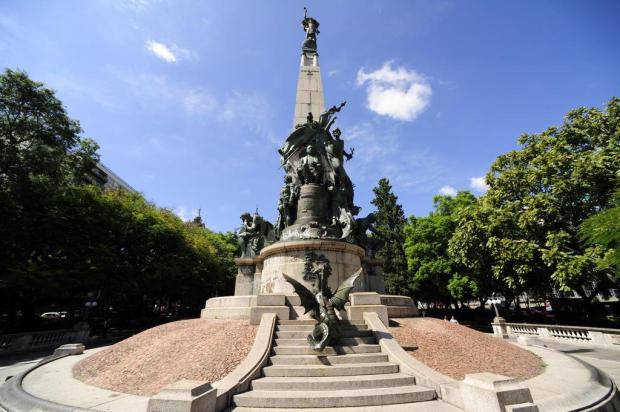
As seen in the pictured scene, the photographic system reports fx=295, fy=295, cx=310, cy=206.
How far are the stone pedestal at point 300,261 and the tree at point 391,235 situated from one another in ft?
71.4

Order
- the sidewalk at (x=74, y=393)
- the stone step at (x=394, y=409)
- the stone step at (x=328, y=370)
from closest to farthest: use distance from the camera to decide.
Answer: the stone step at (x=394, y=409), the sidewalk at (x=74, y=393), the stone step at (x=328, y=370)

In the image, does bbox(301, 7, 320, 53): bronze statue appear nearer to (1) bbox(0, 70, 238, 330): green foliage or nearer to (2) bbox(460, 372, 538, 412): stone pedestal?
(1) bbox(0, 70, 238, 330): green foliage

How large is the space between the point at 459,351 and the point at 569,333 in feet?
54.6

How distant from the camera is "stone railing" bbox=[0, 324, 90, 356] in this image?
16750 millimetres

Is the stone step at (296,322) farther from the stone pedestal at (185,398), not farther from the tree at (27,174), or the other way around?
the tree at (27,174)

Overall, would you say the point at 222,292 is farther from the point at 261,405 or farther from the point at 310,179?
the point at 261,405

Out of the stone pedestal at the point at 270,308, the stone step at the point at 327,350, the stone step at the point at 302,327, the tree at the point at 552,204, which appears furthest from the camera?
the tree at the point at 552,204

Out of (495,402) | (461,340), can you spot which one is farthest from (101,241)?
(495,402)

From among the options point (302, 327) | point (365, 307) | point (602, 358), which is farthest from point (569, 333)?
point (302, 327)

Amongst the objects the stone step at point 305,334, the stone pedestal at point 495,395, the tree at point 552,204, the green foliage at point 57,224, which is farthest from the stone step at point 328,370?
the green foliage at point 57,224

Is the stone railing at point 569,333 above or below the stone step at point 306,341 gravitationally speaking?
below

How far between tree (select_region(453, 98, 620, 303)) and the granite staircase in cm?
1629

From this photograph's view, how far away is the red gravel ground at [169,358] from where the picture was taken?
656 centimetres

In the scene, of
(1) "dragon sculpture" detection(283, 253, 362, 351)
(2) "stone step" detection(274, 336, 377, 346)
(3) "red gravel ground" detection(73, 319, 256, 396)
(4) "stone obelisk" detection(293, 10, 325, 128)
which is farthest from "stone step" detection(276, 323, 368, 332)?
(4) "stone obelisk" detection(293, 10, 325, 128)
